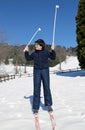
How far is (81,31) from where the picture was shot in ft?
135

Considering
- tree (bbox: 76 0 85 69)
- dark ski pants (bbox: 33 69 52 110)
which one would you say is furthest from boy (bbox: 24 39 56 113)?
tree (bbox: 76 0 85 69)

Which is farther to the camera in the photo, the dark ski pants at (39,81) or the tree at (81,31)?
the tree at (81,31)

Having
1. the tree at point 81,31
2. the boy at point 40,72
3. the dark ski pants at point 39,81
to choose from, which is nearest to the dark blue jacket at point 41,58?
the boy at point 40,72

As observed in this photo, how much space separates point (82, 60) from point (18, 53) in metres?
64.6

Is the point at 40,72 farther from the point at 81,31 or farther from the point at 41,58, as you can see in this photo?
the point at 81,31

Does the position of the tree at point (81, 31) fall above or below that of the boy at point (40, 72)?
above

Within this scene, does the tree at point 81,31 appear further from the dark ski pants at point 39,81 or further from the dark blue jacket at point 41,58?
the dark ski pants at point 39,81

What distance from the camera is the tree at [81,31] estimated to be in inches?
1597

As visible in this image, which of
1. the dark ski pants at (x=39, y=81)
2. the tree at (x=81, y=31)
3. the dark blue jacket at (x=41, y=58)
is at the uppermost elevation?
the tree at (x=81, y=31)

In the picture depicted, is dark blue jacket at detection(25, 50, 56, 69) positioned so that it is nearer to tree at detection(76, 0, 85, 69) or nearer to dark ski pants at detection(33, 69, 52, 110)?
dark ski pants at detection(33, 69, 52, 110)

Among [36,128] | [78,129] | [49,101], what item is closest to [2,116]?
[49,101]

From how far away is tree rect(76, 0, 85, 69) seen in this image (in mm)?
40562

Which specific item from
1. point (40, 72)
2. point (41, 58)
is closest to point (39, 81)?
point (40, 72)

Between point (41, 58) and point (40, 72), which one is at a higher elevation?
point (41, 58)
